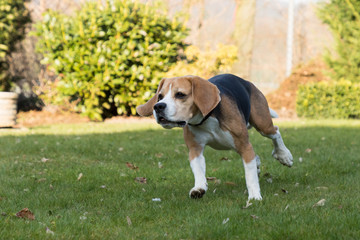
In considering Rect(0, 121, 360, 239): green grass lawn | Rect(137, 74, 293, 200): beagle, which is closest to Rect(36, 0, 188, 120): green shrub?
Rect(0, 121, 360, 239): green grass lawn

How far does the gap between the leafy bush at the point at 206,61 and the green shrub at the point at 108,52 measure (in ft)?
1.54

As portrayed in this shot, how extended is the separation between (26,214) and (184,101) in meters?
1.61

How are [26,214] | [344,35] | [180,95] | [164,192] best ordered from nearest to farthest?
[26,214]
[180,95]
[164,192]
[344,35]

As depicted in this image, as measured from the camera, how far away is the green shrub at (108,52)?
40.0ft

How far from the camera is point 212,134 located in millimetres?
4340

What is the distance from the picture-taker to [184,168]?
20.0ft

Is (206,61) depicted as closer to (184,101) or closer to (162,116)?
(184,101)

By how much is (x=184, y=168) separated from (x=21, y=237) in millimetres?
3107

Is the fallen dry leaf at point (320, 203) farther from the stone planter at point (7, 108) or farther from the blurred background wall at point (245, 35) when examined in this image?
the blurred background wall at point (245, 35)

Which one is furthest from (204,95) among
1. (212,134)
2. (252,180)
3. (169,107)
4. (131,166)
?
(131,166)

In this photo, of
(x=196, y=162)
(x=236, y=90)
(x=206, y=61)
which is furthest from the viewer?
(x=206, y=61)

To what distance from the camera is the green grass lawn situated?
3.40 metres

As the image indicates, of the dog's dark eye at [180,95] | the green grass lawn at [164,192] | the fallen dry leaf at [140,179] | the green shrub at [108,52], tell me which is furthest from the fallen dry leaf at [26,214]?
the green shrub at [108,52]

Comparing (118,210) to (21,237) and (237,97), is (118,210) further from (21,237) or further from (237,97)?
(237,97)
